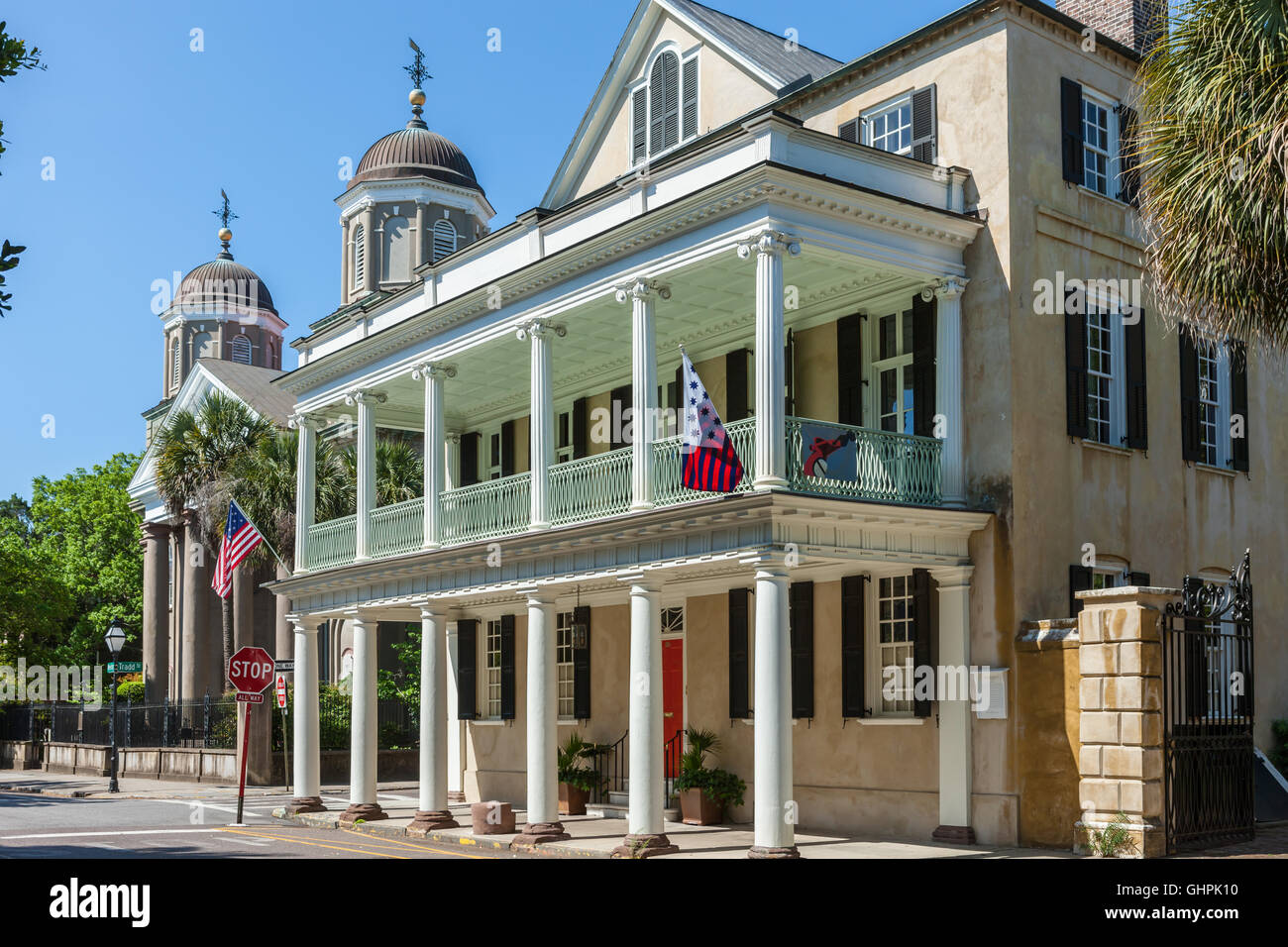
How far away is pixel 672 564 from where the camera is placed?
57.1 feet

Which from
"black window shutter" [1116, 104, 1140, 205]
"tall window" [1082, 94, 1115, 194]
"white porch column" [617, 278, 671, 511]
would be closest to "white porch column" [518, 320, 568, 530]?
"white porch column" [617, 278, 671, 511]

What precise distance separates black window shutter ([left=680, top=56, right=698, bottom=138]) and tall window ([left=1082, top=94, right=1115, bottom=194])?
6071mm

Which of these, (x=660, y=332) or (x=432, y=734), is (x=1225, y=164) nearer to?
(x=660, y=332)

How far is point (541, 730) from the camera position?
19250 mm

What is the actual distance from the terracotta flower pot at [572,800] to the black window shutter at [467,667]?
181 inches

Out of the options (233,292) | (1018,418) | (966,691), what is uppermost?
(233,292)

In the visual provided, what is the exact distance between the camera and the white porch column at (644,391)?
17.7 meters

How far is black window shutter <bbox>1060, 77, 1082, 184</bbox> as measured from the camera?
61.4 feet
